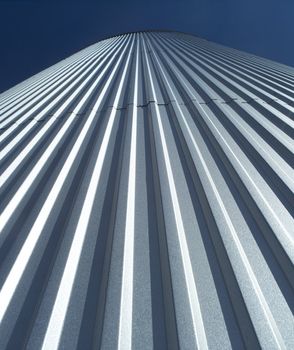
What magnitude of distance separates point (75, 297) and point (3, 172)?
3.84 ft

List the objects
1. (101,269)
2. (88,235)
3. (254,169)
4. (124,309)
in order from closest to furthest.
Answer: (124,309) < (101,269) < (88,235) < (254,169)

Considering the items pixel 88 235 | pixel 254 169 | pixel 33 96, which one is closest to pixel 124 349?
pixel 88 235

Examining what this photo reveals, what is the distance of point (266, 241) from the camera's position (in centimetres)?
129

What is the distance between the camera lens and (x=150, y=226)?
4.57ft

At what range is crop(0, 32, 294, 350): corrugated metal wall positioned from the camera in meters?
0.98

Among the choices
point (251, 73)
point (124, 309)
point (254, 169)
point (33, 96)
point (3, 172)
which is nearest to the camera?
point (124, 309)

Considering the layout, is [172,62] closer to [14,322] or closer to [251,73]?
[251,73]

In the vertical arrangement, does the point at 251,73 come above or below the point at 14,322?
above

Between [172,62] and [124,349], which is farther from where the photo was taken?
[172,62]

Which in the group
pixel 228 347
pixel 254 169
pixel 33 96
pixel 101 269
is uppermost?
pixel 33 96

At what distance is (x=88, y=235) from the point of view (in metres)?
1.36

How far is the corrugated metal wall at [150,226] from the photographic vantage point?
3.22 ft

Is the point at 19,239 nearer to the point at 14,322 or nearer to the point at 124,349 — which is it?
the point at 14,322

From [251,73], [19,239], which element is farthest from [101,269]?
[251,73]
